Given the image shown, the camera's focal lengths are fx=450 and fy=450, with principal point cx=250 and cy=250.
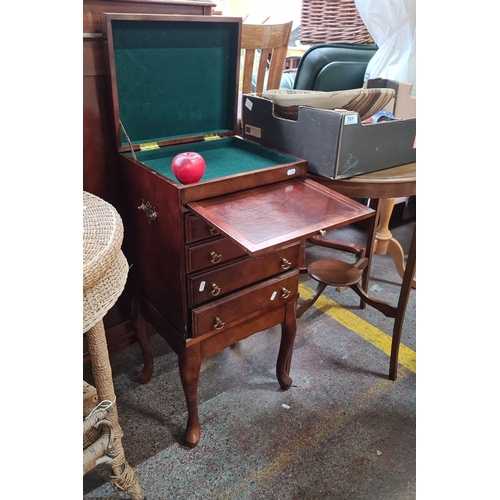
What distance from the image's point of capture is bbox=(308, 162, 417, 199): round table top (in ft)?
4.51

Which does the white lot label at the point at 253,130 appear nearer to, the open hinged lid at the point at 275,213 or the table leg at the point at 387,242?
the open hinged lid at the point at 275,213

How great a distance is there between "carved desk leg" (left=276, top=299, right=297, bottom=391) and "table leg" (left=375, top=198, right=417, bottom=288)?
3.32 feet

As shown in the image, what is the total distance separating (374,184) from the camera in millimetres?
1388

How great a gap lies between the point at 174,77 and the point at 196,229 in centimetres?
52

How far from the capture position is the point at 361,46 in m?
2.43

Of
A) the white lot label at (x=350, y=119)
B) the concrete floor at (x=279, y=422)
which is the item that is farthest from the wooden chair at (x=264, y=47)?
the concrete floor at (x=279, y=422)

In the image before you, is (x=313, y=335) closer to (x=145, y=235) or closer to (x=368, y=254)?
(x=368, y=254)

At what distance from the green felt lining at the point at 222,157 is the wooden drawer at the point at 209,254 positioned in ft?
0.64

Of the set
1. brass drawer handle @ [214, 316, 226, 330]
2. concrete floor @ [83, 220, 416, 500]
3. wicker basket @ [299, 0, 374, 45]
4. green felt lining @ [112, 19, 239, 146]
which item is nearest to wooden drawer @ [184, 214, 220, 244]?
brass drawer handle @ [214, 316, 226, 330]

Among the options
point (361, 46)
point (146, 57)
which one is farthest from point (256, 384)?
point (361, 46)

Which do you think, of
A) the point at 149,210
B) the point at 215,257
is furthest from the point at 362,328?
the point at 149,210

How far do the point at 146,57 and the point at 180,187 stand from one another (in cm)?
47

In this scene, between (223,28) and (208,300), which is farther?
(223,28)

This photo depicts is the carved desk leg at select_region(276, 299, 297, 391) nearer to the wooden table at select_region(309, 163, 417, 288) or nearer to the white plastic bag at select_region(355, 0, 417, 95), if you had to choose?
the wooden table at select_region(309, 163, 417, 288)
